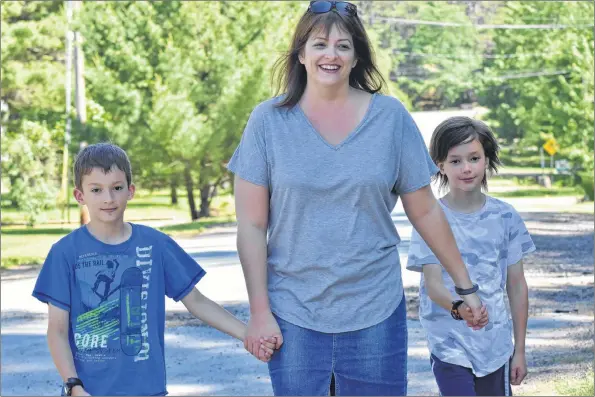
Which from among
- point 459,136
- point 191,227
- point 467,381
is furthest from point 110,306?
point 191,227

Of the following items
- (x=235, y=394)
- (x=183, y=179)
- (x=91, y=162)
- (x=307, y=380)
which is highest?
(x=91, y=162)

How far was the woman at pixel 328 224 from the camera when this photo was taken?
13.1 ft

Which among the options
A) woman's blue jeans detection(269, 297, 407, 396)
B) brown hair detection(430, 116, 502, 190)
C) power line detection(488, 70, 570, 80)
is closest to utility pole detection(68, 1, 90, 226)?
power line detection(488, 70, 570, 80)

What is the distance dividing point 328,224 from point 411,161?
0.36 metres

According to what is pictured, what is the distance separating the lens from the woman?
3.98m

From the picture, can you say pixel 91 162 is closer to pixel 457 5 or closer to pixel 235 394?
pixel 235 394

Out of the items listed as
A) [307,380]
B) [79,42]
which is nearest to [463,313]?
[307,380]

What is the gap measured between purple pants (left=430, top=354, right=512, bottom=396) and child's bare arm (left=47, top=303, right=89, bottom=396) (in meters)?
1.52

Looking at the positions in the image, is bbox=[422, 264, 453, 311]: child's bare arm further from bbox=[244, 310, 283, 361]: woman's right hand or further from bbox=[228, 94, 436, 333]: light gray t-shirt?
bbox=[244, 310, 283, 361]: woman's right hand

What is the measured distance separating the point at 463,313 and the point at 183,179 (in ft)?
93.8

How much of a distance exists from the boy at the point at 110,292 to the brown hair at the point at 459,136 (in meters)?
1.26

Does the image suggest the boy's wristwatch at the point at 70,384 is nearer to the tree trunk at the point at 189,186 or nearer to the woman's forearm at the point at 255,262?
the woman's forearm at the point at 255,262

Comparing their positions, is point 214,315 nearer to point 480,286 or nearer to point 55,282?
point 55,282

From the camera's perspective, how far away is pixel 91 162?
436 centimetres
